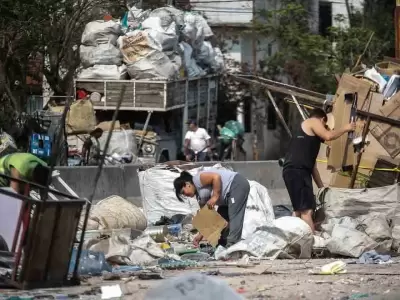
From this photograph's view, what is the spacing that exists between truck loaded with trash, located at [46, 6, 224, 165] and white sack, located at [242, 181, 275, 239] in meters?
10.3

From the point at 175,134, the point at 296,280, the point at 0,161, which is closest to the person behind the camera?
the point at 296,280

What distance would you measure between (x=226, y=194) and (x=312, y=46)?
27015 mm

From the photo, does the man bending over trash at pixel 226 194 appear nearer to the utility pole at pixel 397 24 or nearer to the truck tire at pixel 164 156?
the utility pole at pixel 397 24

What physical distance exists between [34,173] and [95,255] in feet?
3.07

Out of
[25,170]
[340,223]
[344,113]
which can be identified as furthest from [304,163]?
[25,170]

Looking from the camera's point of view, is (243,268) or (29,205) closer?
(29,205)

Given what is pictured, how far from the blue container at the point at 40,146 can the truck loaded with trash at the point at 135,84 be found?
2.45m

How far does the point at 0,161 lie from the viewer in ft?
30.9

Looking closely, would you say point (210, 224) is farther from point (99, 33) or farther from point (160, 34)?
point (160, 34)

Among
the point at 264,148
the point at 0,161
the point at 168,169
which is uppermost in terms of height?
the point at 0,161

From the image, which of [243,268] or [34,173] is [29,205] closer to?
[34,173]

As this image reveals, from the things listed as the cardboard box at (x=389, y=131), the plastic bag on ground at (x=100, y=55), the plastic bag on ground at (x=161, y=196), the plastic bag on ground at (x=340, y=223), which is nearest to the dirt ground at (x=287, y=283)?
the plastic bag on ground at (x=340, y=223)

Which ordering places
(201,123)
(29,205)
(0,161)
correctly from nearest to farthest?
(29,205) → (0,161) → (201,123)

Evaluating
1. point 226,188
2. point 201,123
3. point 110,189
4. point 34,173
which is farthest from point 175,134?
point 34,173
